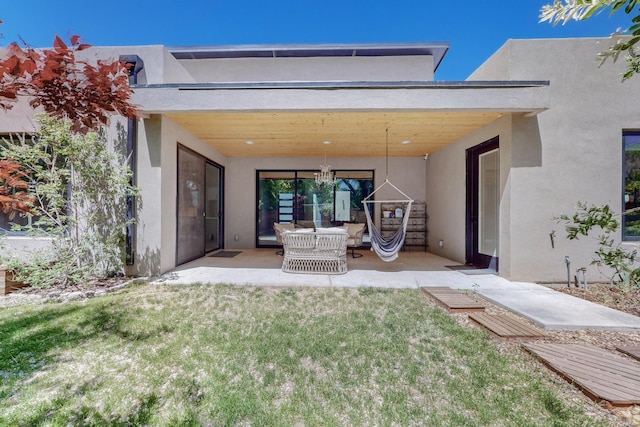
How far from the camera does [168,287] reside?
427 centimetres

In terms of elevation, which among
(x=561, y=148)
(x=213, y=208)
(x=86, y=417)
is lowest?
(x=86, y=417)

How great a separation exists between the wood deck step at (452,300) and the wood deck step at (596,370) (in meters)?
0.89

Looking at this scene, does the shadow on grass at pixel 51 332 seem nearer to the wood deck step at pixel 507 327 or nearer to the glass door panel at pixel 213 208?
Answer: the wood deck step at pixel 507 327

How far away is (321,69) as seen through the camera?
8828mm

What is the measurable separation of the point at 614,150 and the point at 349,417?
19.9 feet

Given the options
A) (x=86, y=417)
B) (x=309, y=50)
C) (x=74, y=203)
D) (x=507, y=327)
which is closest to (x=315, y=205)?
(x=309, y=50)

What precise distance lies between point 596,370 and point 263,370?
8.69ft

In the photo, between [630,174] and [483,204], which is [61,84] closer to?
[483,204]

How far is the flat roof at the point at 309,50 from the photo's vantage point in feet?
27.5

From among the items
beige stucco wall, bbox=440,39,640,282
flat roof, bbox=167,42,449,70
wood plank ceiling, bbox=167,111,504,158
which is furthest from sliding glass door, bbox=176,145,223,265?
beige stucco wall, bbox=440,39,640,282

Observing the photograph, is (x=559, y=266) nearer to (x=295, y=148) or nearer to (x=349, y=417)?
(x=349, y=417)

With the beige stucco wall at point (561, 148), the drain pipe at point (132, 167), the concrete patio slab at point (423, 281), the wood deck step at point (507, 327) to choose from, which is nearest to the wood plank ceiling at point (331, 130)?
the drain pipe at point (132, 167)

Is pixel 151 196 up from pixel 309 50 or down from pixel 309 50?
down

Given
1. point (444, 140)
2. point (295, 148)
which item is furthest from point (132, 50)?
point (444, 140)
